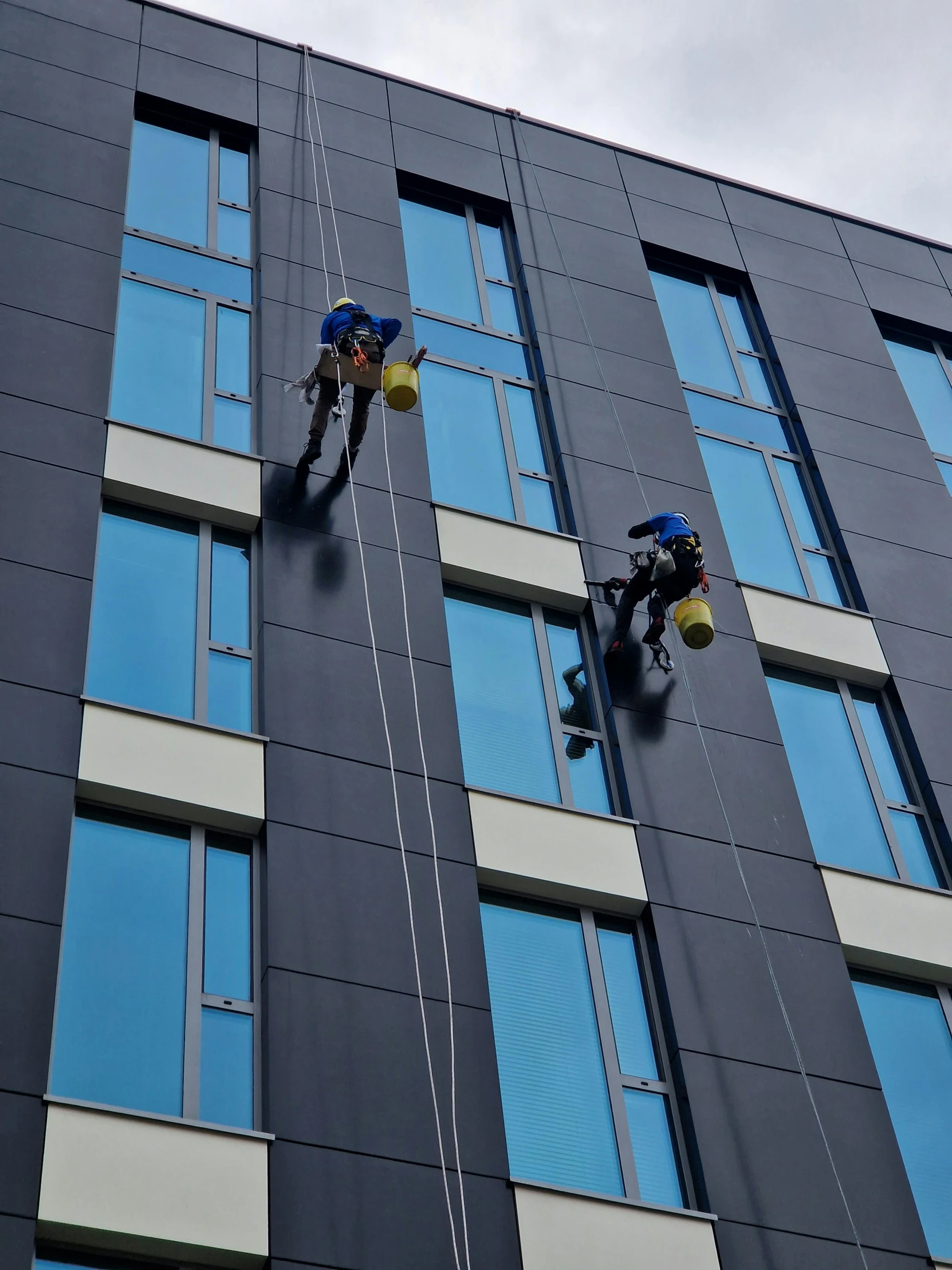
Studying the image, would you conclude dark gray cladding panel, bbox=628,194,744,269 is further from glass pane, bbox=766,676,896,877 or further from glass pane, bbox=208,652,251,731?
glass pane, bbox=208,652,251,731

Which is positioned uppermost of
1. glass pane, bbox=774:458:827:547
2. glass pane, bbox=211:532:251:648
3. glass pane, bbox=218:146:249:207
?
glass pane, bbox=218:146:249:207

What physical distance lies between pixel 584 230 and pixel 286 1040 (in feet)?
39.9

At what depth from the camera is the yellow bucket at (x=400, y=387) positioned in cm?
1284

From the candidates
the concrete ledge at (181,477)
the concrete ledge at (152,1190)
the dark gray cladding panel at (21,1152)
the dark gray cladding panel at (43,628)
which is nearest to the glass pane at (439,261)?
the concrete ledge at (181,477)

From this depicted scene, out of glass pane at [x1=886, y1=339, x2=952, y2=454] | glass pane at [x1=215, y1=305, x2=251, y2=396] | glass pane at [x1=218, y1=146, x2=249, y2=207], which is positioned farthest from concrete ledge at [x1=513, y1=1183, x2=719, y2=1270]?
glass pane at [x1=886, y1=339, x2=952, y2=454]

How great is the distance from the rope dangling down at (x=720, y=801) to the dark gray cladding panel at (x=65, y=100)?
5278 millimetres

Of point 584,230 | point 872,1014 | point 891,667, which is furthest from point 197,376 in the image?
point 872,1014

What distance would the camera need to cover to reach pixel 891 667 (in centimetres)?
1605

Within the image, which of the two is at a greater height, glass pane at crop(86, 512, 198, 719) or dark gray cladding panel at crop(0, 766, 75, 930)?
glass pane at crop(86, 512, 198, 719)

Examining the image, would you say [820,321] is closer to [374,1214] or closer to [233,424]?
[233,424]

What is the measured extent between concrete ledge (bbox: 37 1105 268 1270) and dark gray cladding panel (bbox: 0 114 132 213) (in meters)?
10.0

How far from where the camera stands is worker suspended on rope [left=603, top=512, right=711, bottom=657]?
14008mm

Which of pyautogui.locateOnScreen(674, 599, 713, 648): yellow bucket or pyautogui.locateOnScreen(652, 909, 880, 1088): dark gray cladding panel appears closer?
pyautogui.locateOnScreen(652, 909, 880, 1088): dark gray cladding panel

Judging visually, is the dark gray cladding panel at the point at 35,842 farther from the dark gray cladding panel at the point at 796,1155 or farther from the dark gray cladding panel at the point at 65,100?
the dark gray cladding panel at the point at 65,100
